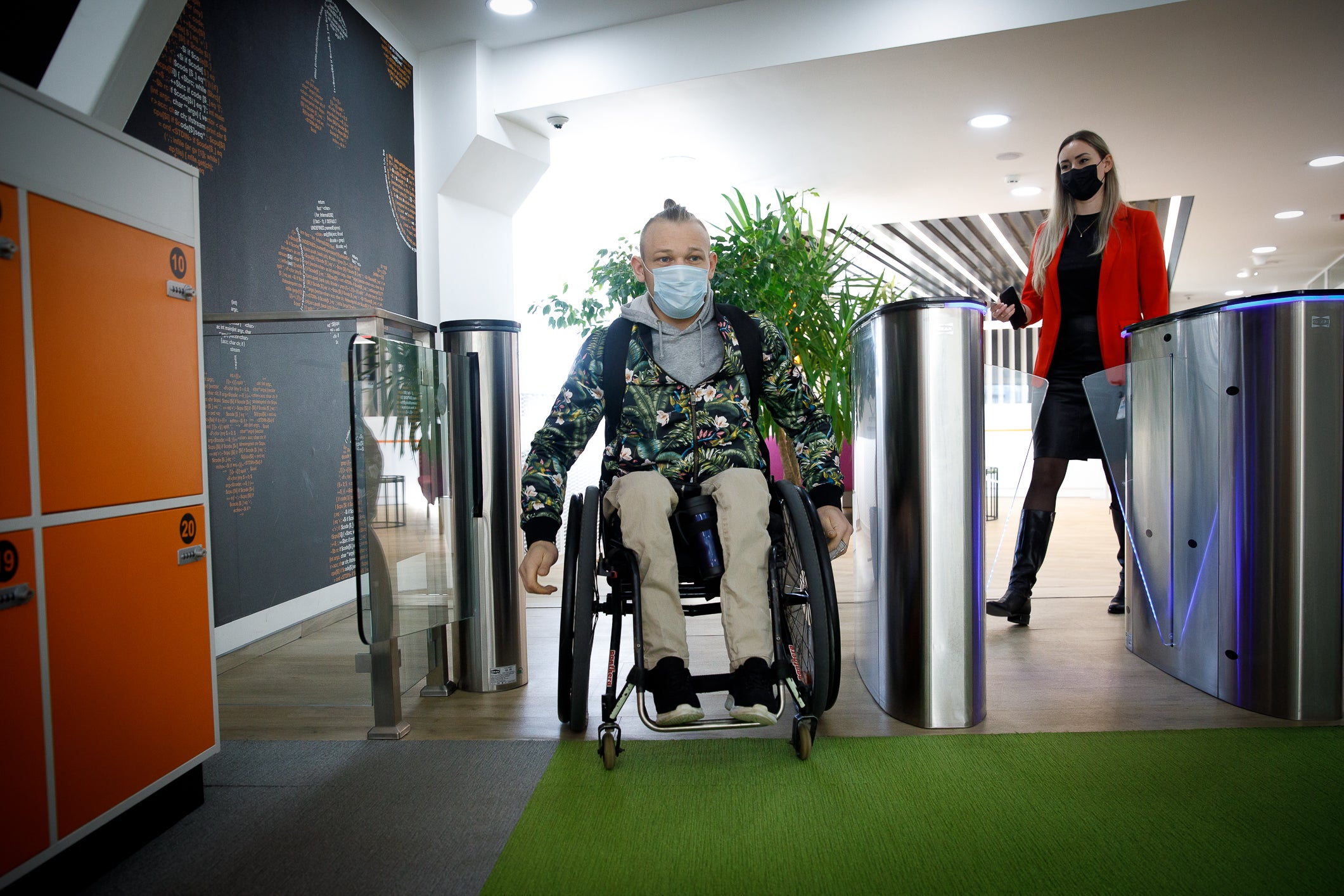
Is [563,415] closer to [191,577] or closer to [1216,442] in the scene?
[191,577]

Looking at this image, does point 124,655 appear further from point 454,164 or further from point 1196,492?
point 454,164

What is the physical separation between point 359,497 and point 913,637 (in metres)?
1.18

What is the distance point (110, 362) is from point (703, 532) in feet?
3.24

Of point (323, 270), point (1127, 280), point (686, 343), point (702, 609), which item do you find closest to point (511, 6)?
point (323, 270)

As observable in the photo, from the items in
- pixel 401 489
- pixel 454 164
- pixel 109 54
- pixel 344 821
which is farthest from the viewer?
pixel 454 164

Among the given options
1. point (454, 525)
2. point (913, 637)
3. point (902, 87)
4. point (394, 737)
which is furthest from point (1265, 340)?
point (902, 87)

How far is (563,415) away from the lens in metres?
1.67

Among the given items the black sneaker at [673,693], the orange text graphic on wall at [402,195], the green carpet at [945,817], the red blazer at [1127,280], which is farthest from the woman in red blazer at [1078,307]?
the orange text graphic on wall at [402,195]

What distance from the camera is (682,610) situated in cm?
146

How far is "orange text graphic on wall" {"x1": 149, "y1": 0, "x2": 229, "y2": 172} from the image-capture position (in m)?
2.14

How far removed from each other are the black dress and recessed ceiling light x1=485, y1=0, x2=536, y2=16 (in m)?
2.49

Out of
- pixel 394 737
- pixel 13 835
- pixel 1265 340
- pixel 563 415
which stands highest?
pixel 1265 340

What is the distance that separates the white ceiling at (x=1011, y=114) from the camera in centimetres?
357

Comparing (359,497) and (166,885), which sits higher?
(359,497)
